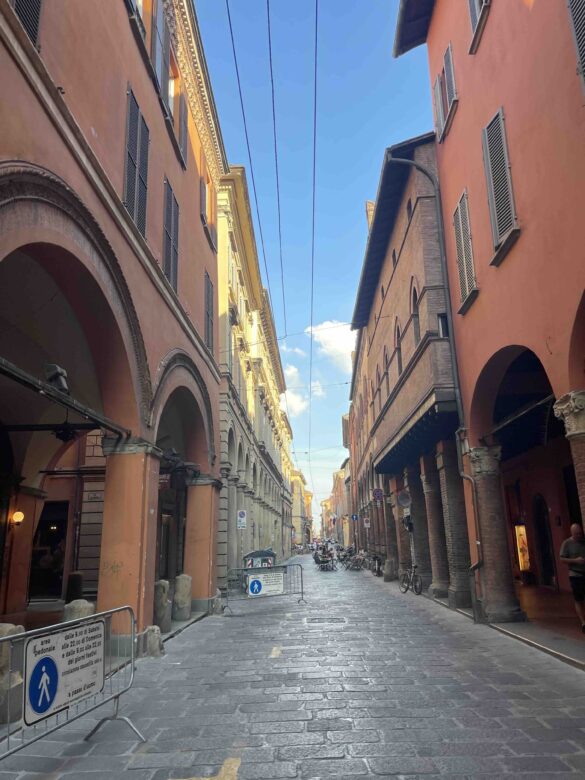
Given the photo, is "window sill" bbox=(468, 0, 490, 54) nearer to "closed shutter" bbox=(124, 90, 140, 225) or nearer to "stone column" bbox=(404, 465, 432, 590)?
"closed shutter" bbox=(124, 90, 140, 225)

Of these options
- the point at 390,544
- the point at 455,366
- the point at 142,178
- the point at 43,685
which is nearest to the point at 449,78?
the point at 455,366

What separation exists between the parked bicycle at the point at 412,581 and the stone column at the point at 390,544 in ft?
14.7

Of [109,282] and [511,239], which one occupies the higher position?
[511,239]

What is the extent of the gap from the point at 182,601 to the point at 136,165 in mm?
8865

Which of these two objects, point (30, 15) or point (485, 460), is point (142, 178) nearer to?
point (30, 15)

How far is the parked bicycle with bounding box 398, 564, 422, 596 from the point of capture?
17.1 m

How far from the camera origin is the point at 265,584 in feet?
50.1

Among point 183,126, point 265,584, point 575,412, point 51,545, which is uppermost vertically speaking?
point 183,126

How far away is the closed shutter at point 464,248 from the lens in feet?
37.5

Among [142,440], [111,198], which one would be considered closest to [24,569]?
[142,440]

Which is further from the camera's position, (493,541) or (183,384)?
(183,384)

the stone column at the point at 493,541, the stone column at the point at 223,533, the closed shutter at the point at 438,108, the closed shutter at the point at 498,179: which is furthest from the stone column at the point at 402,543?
the closed shutter at the point at 498,179

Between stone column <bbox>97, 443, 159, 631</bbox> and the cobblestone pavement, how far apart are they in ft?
3.55

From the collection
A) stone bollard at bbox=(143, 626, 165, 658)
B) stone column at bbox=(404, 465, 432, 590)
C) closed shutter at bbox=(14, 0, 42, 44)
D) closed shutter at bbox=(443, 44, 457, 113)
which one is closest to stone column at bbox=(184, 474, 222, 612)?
stone bollard at bbox=(143, 626, 165, 658)
